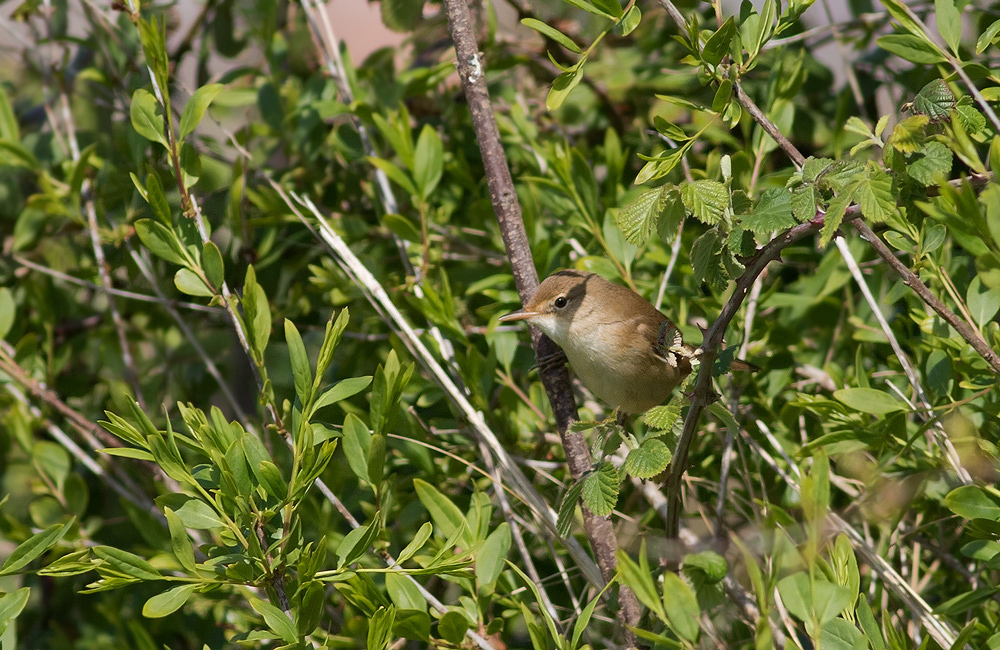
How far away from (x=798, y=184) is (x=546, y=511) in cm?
69

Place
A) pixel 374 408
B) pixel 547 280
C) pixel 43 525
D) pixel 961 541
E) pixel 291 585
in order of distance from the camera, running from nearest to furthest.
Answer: pixel 291 585
pixel 374 408
pixel 961 541
pixel 547 280
pixel 43 525

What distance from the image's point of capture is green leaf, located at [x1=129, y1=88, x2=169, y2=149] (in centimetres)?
157

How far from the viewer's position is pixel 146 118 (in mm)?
1578

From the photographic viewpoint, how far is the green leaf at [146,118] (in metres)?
1.57

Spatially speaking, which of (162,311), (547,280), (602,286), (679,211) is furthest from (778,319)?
(162,311)

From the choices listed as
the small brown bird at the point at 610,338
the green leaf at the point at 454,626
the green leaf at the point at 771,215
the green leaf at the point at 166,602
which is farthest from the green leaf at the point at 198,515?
the green leaf at the point at 771,215

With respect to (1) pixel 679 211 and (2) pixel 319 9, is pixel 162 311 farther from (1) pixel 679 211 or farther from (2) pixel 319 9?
(1) pixel 679 211

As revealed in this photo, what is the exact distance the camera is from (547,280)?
1.80m

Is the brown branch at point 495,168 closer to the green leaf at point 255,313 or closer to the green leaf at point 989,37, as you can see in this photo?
the green leaf at point 255,313

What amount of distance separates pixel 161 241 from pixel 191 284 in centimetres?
10

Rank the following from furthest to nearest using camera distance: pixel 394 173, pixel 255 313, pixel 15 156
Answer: pixel 15 156, pixel 394 173, pixel 255 313

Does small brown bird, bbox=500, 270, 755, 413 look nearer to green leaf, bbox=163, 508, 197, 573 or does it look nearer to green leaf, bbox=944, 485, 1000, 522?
green leaf, bbox=944, 485, 1000, 522

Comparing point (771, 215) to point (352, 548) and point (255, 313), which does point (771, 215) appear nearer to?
point (352, 548)

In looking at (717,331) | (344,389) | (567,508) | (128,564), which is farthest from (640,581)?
(128,564)
